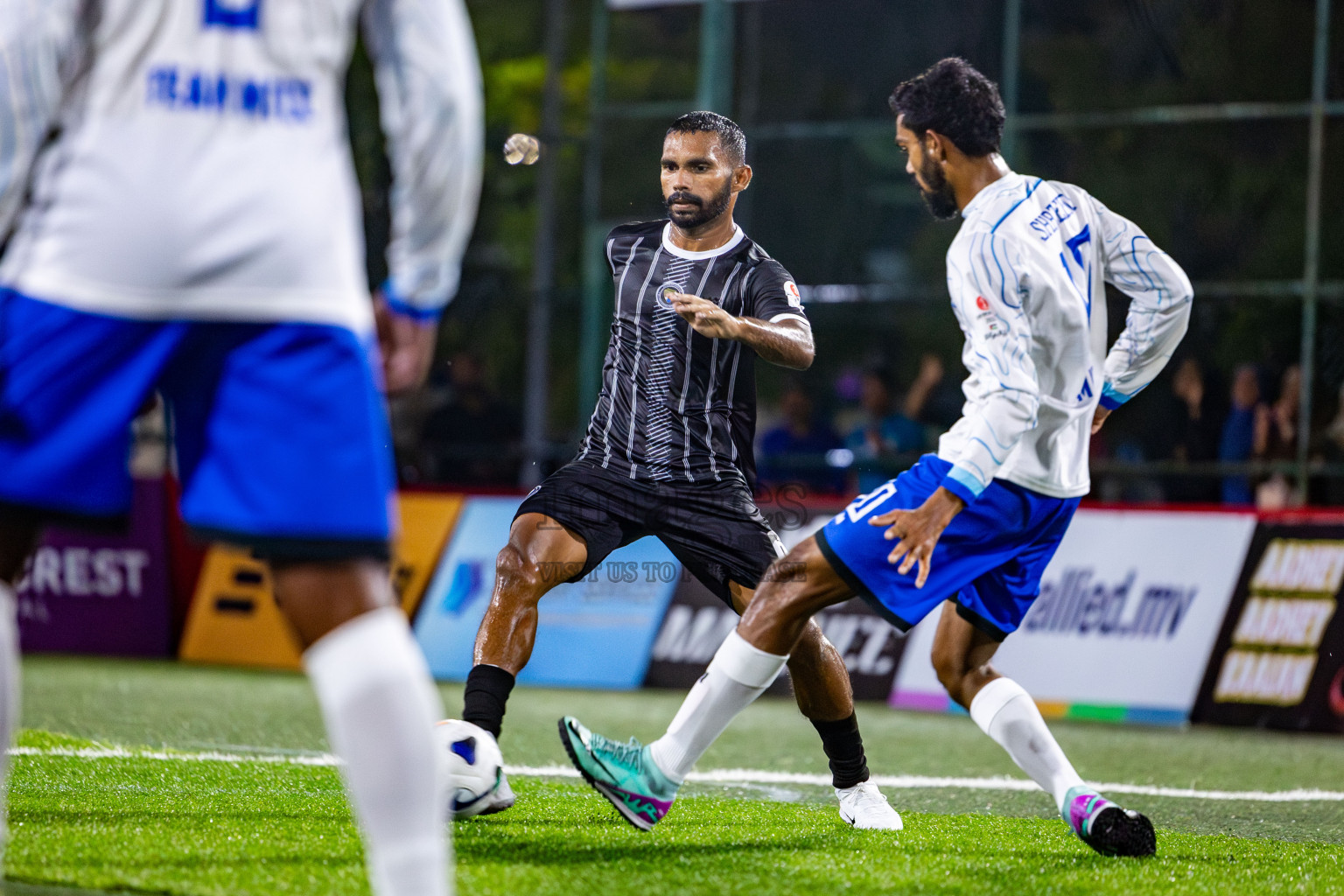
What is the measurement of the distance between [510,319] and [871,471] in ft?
15.8

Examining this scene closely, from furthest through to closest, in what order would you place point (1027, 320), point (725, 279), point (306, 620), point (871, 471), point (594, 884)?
point (871, 471)
point (725, 279)
point (1027, 320)
point (594, 884)
point (306, 620)

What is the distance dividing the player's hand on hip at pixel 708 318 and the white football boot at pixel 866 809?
1516 millimetres

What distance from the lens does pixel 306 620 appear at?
266 cm

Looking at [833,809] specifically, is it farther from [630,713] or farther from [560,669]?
[560,669]

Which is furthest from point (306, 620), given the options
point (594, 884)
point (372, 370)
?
point (594, 884)

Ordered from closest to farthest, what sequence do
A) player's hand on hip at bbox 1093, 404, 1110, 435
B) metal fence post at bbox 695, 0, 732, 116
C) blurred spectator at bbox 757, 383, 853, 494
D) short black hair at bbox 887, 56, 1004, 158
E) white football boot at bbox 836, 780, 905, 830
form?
1. short black hair at bbox 887, 56, 1004, 158
2. player's hand on hip at bbox 1093, 404, 1110, 435
3. white football boot at bbox 836, 780, 905, 830
4. blurred spectator at bbox 757, 383, 853, 494
5. metal fence post at bbox 695, 0, 732, 116

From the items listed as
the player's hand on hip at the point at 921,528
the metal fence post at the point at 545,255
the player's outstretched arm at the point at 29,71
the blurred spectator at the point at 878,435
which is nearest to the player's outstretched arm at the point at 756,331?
the player's hand on hip at the point at 921,528

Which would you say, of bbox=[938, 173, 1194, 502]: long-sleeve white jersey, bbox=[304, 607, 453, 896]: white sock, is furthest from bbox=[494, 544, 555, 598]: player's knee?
bbox=[304, 607, 453, 896]: white sock

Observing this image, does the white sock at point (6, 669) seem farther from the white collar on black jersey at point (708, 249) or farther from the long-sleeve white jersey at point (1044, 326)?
the white collar on black jersey at point (708, 249)

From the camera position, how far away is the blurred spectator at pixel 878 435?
41.2ft

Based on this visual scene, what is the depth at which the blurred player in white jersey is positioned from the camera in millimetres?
2586

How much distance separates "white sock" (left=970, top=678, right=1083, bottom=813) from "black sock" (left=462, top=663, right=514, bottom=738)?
4.48 ft

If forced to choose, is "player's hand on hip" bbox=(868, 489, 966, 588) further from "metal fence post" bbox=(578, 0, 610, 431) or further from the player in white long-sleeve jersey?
"metal fence post" bbox=(578, 0, 610, 431)

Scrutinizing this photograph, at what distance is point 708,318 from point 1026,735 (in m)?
1.47
